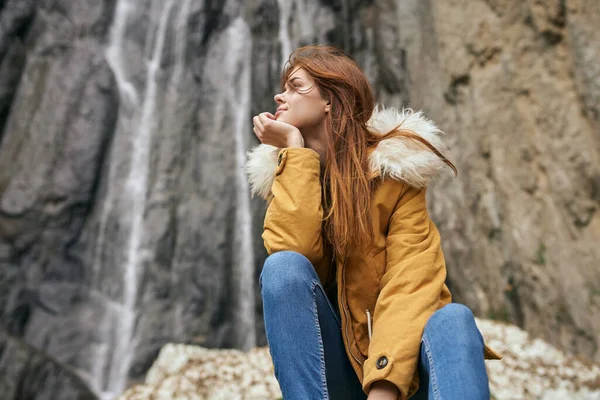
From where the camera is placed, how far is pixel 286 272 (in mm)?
1486

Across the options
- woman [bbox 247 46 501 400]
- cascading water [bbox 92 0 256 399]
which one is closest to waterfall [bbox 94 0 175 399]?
cascading water [bbox 92 0 256 399]

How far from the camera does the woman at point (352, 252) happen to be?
4.45ft

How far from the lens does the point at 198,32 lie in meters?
8.84

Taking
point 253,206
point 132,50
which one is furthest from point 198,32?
point 253,206

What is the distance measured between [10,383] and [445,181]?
5700 millimetres

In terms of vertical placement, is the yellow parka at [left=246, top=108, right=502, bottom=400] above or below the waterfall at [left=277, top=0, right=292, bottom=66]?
below

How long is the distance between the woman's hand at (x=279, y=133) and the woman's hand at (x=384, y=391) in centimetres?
85

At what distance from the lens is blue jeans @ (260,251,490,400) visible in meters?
1.27

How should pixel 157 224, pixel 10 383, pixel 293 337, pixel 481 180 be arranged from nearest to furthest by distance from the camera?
pixel 293 337 < pixel 481 180 < pixel 10 383 < pixel 157 224

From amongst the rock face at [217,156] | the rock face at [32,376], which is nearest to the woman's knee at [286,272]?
the rock face at [217,156]

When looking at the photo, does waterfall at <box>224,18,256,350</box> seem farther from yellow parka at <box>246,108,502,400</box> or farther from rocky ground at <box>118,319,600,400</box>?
yellow parka at <box>246,108,502,400</box>

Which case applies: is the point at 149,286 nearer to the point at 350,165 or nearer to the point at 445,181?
the point at 445,181

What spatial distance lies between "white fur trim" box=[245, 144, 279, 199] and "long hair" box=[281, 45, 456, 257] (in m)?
0.22

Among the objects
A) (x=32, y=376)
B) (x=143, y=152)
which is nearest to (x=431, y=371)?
(x=32, y=376)
